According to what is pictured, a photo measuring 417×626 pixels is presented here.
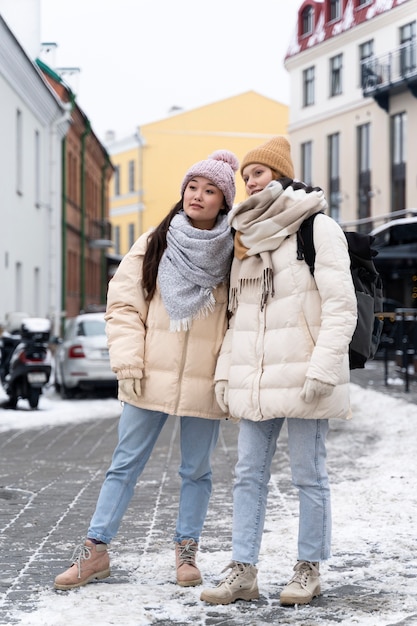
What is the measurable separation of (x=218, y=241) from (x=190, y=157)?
50.9 m

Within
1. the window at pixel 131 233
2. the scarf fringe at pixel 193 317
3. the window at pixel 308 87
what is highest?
the window at pixel 308 87

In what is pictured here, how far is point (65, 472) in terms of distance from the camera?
8.09m

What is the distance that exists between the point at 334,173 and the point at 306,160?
2.05 metres

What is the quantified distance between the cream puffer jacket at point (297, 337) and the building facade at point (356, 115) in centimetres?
1903

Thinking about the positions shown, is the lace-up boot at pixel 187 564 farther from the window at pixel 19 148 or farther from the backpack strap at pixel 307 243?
the window at pixel 19 148

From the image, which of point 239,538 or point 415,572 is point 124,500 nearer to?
point 239,538

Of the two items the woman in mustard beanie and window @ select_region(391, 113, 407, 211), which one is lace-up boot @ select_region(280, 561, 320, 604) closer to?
the woman in mustard beanie

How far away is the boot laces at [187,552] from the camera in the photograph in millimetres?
4641

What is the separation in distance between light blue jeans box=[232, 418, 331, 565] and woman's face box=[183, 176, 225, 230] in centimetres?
90

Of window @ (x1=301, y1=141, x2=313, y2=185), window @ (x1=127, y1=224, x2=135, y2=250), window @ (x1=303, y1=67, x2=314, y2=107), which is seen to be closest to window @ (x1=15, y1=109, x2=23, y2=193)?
window @ (x1=303, y1=67, x2=314, y2=107)

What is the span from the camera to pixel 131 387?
4.51 m

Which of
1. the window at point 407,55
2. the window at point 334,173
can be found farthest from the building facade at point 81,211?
the window at point 407,55

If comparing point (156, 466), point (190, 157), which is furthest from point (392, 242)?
point (190, 157)

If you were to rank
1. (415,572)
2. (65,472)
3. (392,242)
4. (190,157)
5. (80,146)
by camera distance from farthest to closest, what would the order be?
(190,157), (80,146), (392,242), (65,472), (415,572)
